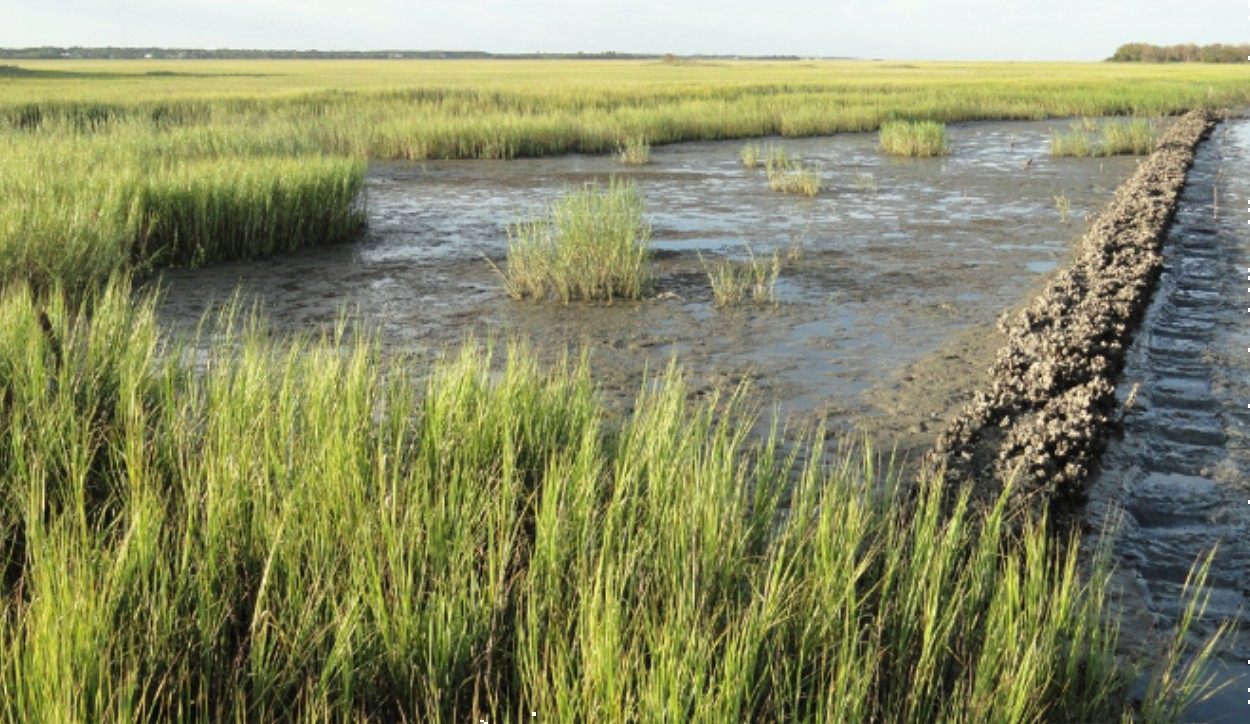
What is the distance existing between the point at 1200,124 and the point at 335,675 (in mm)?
27862

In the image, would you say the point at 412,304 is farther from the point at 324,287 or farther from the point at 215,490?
the point at 215,490

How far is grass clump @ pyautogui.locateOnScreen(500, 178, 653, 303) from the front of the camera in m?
8.20

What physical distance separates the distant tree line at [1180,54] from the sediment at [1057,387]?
8581 cm

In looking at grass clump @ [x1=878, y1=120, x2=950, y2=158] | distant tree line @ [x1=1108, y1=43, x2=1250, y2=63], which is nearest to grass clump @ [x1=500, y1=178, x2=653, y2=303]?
grass clump @ [x1=878, y1=120, x2=950, y2=158]

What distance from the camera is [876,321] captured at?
7.80 metres

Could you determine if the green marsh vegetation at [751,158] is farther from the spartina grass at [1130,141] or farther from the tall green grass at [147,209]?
the tall green grass at [147,209]

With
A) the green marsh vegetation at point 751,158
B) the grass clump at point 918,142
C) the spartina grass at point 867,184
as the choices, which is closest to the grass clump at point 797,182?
the spartina grass at point 867,184

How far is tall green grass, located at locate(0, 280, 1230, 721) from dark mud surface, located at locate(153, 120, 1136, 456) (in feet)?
4.14

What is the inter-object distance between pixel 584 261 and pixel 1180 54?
9351cm

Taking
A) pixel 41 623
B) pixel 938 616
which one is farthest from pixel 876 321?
pixel 41 623

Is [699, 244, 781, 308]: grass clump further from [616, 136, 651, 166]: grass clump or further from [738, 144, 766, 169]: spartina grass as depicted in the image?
[616, 136, 651, 166]: grass clump

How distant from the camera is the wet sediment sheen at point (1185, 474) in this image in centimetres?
356

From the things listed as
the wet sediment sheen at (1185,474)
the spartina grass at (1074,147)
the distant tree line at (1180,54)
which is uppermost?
the distant tree line at (1180,54)

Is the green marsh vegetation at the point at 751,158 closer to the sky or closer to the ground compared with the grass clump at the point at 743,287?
closer to the sky
